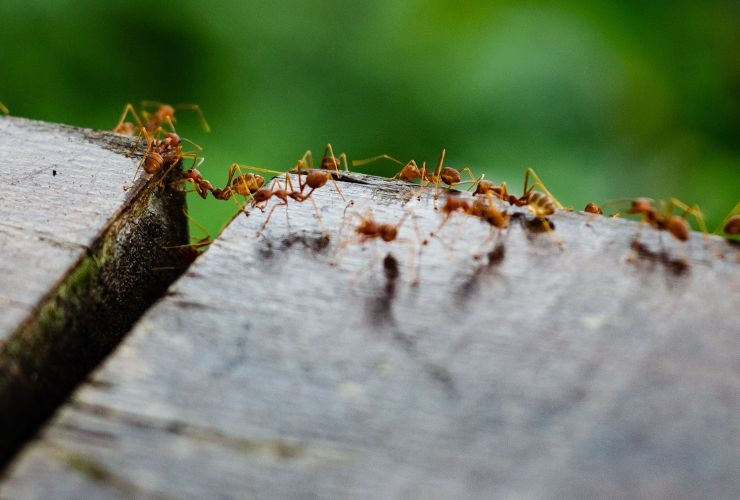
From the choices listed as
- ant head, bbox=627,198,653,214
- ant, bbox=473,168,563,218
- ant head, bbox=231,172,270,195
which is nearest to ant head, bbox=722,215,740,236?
ant head, bbox=627,198,653,214

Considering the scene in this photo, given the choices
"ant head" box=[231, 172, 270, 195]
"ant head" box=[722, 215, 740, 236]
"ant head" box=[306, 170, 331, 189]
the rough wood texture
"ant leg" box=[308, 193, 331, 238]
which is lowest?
the rough wood texture

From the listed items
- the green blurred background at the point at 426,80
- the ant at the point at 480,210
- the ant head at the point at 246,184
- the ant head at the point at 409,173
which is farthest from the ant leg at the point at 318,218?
the green blurred background at the point at 426,80

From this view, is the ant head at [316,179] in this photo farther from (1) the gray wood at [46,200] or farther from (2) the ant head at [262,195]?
(1) the gray wood at [46,200]

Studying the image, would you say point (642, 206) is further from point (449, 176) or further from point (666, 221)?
point (449, 176)

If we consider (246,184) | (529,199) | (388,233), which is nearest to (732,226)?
(529,199)

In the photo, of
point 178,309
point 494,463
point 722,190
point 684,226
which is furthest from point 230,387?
point 722,190

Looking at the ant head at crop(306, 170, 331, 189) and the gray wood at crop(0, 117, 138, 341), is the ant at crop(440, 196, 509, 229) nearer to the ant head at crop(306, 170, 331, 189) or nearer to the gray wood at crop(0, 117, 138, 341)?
the ant head at crop(306, 170, 331, 189)
